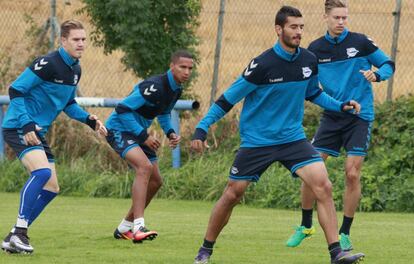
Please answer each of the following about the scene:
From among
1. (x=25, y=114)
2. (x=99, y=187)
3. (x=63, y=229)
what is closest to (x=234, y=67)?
(x=99, y=187)

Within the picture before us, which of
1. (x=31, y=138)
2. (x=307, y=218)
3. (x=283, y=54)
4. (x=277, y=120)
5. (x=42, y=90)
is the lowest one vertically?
(x=307, y=218)

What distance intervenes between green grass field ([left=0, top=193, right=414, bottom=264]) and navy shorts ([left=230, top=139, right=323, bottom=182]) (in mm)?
806

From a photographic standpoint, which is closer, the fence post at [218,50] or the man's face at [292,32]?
the man's face at [292,32]

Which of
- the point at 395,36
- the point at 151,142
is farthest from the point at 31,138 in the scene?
the point at 395,36

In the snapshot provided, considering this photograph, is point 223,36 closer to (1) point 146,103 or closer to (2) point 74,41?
(1) point 146,103

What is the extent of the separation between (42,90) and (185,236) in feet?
7.35

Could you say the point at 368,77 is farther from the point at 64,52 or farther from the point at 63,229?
the point at 63,229

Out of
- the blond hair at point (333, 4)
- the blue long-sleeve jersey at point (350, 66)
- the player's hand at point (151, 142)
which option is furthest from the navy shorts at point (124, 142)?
the blond hair at point (333, 4)

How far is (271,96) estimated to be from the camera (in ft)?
30.4

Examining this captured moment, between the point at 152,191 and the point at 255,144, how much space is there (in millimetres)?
2584

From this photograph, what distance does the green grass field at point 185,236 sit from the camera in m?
9.84

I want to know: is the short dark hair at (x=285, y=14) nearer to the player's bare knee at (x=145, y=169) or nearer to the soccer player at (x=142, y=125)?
the soccer player at (x=142, y=125)

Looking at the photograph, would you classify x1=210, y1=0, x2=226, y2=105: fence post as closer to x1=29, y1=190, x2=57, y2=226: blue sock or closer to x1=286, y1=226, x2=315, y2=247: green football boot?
x1=286, y1=226, x2=315, y2=247: green football boot

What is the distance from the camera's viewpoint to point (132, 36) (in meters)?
16.5
